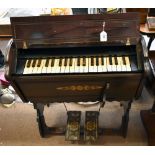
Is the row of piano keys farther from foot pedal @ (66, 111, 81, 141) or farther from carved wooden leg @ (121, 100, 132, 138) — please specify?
foot pedal @ (66, 111, 81, 141)

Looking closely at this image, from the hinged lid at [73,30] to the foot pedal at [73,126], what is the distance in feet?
2.60

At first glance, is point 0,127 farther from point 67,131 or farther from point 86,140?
point 86,140

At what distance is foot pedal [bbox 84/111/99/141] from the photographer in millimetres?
1798

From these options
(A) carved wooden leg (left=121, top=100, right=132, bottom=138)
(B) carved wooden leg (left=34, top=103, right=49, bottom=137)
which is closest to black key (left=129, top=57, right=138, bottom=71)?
(A) carved wooden leg (left=121, top=100, right=132, bottom=138)

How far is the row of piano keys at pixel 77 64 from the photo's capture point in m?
1.29

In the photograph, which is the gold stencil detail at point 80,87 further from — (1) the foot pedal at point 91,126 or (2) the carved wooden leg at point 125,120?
(1) the foot pedal at point 91,126

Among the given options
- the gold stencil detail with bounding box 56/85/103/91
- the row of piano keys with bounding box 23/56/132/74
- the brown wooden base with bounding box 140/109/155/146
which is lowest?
the brown wooden base with bounding box 140/109/155/146

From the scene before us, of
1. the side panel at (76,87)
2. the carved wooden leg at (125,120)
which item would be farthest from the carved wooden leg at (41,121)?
the carved wooden leg at (125,120)

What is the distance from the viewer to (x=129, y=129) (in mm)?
1963

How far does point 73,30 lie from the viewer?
135cm

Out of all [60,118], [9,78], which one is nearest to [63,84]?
[9,78]
